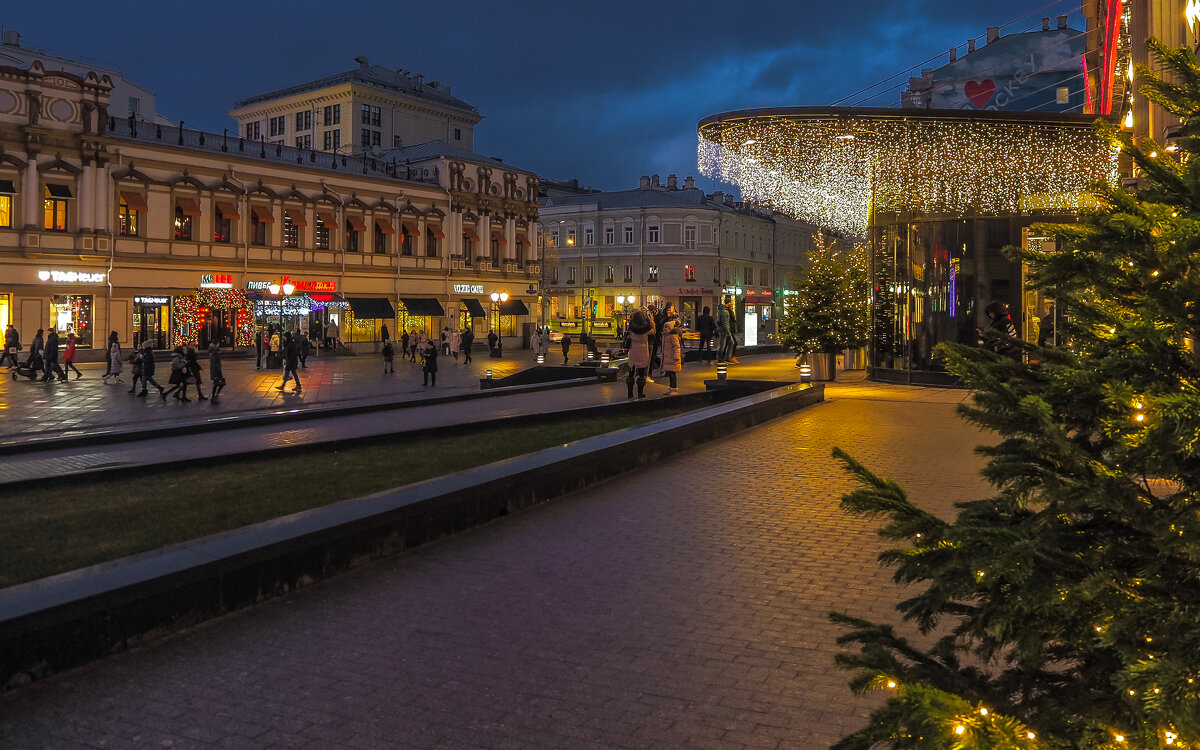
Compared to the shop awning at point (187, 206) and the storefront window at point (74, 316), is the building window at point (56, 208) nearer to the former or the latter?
the storefront window at point (74, 316)

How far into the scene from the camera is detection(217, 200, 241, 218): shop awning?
47.3 metres

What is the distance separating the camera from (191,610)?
601 centimetres

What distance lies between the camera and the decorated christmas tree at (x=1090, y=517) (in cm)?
235

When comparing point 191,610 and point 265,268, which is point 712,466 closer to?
point 191,610

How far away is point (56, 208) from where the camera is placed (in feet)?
136

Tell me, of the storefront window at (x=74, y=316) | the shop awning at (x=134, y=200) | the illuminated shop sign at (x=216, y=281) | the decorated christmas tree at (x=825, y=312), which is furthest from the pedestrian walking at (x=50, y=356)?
the decorated christmas tree at (x=825, y=312)

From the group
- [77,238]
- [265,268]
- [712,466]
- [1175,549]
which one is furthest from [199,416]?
[265,268]

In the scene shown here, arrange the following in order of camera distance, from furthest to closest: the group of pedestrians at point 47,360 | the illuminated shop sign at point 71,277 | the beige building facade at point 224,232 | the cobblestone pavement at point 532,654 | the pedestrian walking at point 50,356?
the beige building facade at point 224,232 → the illuminated shop sign at point 71,277 → the group of pedestrians at point 47,360 → the pedestrian walking at point 50,356 → the cobblestone pavement at point 532,654

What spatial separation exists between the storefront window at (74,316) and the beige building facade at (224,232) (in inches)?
3.1

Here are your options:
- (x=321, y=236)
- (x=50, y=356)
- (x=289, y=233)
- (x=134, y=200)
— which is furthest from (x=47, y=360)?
(x=321, y=236)

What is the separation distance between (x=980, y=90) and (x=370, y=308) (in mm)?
32322

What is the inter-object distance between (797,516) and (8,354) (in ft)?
104

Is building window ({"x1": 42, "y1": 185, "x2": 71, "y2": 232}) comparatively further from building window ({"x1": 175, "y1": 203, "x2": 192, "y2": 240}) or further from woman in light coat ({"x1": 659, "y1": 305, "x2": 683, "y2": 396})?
woman in light coat ({"x1": 659, "y1": 305, "x2": 683, "y2": 396})

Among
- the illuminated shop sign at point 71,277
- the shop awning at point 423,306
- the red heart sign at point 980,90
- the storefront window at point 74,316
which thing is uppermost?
the red heart sign at point 980,90
